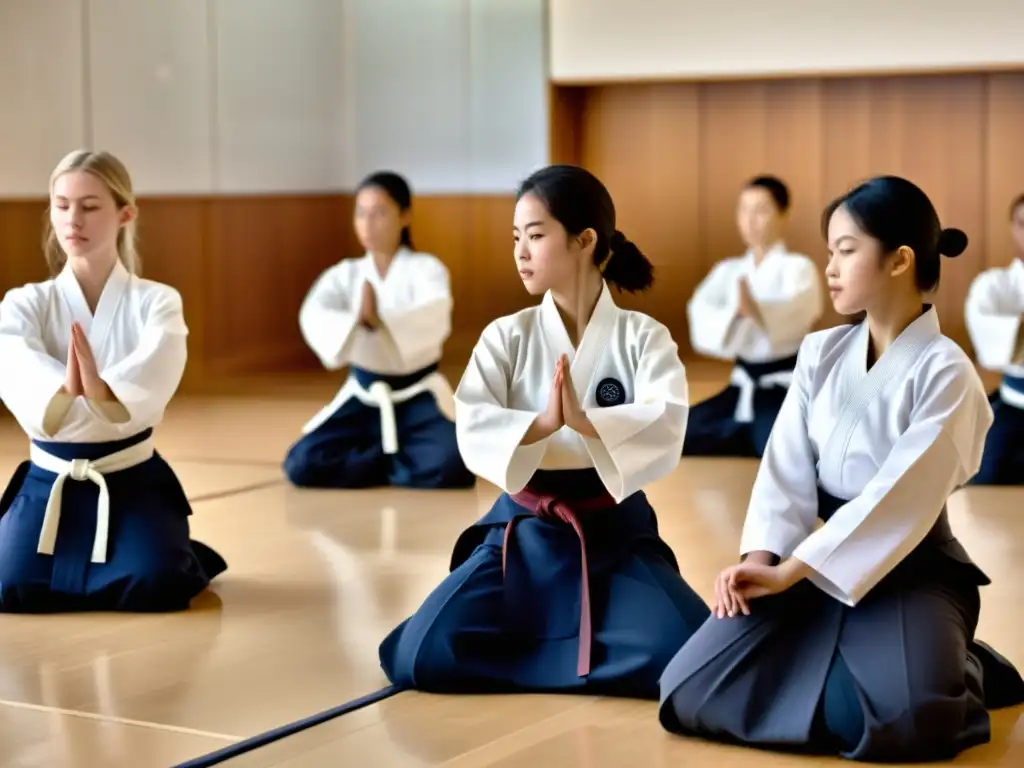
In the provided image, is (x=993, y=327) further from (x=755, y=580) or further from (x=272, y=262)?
(x=272, y=262)

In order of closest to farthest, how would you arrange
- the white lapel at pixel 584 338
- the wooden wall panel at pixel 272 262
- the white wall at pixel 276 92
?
the white lapel at pixel 584 338 < the white wall at pixel 276 92 < the wooden wall panel at pixel 272 262

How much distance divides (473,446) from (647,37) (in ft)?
18.9

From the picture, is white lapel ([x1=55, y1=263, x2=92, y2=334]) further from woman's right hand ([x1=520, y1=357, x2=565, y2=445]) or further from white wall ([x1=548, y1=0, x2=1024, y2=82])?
white wall ([x1=548, y1=0, x2=1024, y2=82])

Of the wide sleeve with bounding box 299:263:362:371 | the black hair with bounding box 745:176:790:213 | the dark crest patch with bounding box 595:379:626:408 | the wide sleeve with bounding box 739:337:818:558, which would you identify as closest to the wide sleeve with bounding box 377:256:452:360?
the wide sleeve with bounding box 299:263:362:371

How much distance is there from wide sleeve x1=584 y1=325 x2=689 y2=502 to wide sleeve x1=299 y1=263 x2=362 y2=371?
8.87ft

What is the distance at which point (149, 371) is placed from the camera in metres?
3.82

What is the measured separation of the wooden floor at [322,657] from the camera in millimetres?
2744

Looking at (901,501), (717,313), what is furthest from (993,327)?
(901,501)

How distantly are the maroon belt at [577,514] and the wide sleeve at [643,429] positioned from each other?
0.10m

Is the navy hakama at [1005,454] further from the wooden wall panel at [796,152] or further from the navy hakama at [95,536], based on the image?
the navy hakama at [95,536]

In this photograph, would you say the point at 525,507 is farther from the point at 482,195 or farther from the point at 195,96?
the point at 482,195

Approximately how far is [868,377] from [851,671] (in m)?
0.52

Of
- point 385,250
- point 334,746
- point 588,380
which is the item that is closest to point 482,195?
point 385,250

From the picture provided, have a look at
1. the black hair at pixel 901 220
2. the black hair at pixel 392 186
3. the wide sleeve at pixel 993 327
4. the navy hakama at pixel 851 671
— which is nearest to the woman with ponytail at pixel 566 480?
the navy hakama at pixel 851 671
